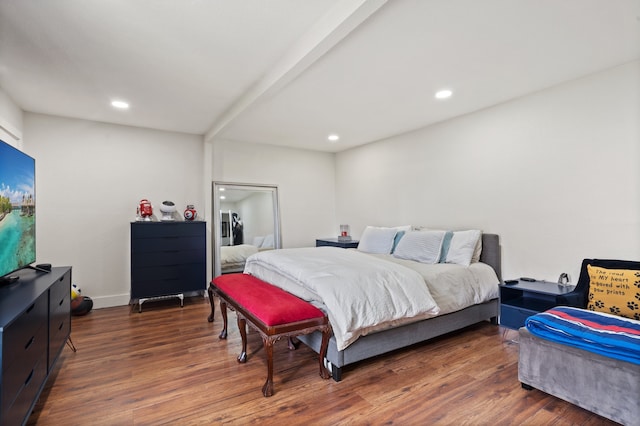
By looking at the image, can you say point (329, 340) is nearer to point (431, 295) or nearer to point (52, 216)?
point (431, 295)

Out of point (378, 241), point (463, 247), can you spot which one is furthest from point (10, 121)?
point (463, 247)

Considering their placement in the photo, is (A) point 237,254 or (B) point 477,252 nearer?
(B) point 477,252

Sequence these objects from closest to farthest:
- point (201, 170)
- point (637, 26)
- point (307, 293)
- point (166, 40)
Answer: point (637, 26) < point (166, 40) < point (307, 293) < point (201, 170)

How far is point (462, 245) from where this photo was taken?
138 inches

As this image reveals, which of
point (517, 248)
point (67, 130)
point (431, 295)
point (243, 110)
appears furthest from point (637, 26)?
point (67, 130)

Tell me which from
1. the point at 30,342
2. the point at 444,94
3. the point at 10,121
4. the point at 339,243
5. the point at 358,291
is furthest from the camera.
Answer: the point at 339,243

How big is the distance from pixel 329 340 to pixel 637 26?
2.98m

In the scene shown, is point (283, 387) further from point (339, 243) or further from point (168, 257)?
point (339, 243)

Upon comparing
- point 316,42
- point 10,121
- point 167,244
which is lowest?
point 167,244

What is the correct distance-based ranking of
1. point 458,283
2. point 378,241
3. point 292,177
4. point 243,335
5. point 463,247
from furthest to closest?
point 292,177 → point 378,241 → point 463,247 → point 458,283 → point 243,335

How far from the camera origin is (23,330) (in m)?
1.60

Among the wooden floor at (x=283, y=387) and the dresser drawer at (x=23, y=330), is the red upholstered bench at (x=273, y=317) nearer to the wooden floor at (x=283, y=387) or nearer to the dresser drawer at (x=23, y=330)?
the wooden floor at (x=283, y=387)

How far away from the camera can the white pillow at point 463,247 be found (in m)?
3.42

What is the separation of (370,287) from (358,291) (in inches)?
4.8
